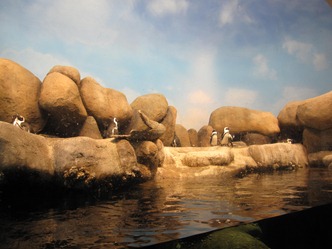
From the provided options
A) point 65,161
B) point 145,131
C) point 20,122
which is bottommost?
point 65,161

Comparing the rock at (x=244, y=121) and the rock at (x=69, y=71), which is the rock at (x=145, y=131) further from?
the rock at (x=244, y=121)

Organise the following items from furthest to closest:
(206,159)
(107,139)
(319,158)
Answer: (319,158), (206,159), (107,139)

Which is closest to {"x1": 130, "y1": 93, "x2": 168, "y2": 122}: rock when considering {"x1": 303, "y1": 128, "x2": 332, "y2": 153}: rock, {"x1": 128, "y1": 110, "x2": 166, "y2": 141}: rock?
{"x1": 128, "y1": 110, "x2": 166, "y2": 141}: rock

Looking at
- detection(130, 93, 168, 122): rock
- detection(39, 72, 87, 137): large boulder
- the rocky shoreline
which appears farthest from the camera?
detection(130, 93, 168, 122): rock

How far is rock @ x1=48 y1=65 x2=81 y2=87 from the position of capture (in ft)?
42.3

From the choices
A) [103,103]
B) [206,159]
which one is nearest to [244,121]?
[206,159]

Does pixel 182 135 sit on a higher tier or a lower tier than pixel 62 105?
lower

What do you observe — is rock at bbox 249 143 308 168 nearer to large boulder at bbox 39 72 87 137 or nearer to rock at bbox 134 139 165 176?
→ rock at bbox 134 139 165 176

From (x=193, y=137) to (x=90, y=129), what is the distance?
10626mm

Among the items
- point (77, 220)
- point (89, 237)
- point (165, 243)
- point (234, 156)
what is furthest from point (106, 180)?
point (234, 156)

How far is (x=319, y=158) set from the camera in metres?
15.8

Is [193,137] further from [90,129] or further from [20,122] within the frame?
[20,122]

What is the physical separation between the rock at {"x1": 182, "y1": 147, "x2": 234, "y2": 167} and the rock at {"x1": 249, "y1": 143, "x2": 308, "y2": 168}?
101 inches

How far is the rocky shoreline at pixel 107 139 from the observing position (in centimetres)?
741
